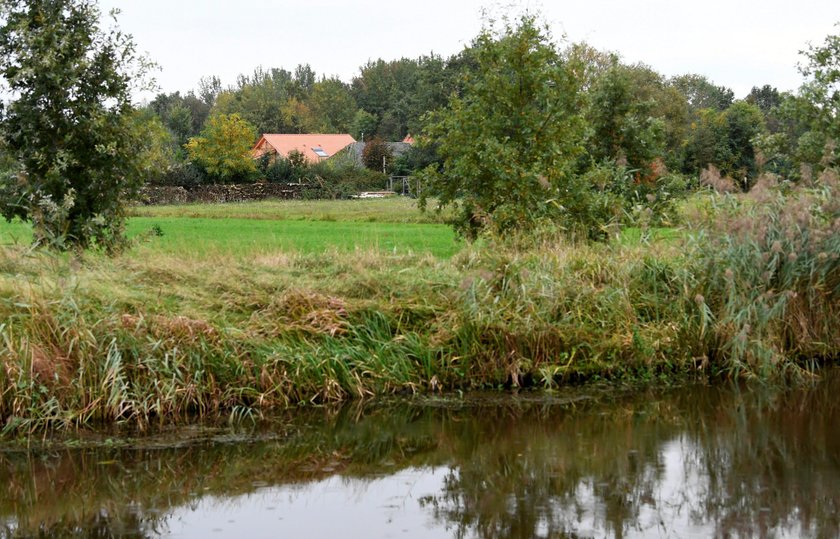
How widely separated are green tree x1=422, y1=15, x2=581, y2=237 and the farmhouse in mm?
63132

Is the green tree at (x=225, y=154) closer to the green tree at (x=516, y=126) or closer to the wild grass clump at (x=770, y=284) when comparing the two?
the green tree at (x=516, y=126)

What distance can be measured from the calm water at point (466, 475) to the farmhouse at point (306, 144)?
70.5 meters

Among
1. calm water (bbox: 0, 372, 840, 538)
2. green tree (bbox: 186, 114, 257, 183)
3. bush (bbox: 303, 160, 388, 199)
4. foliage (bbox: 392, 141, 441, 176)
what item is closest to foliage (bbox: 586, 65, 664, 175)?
calm water (bbox: 0, 372, 840, 538)

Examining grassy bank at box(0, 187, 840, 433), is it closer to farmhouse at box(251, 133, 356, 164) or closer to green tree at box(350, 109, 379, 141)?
farmhouse at box(251, 133, 356, 164)

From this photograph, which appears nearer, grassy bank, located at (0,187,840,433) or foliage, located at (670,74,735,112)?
grassy bank, located at (0,187,840,433)

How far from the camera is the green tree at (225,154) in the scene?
62312 millimetres

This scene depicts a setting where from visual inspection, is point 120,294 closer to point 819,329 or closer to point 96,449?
point 96,449

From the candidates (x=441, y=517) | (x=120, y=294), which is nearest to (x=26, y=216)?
(x=120, y=294)

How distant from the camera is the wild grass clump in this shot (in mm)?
11859

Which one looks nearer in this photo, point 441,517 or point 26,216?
point 441,517

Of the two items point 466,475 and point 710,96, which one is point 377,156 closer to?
point 710,96

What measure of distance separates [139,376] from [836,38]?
81.6 feet

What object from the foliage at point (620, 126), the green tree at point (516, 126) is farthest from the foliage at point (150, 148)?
the foliage at point (620, 126)

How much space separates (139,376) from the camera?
9742 mm
